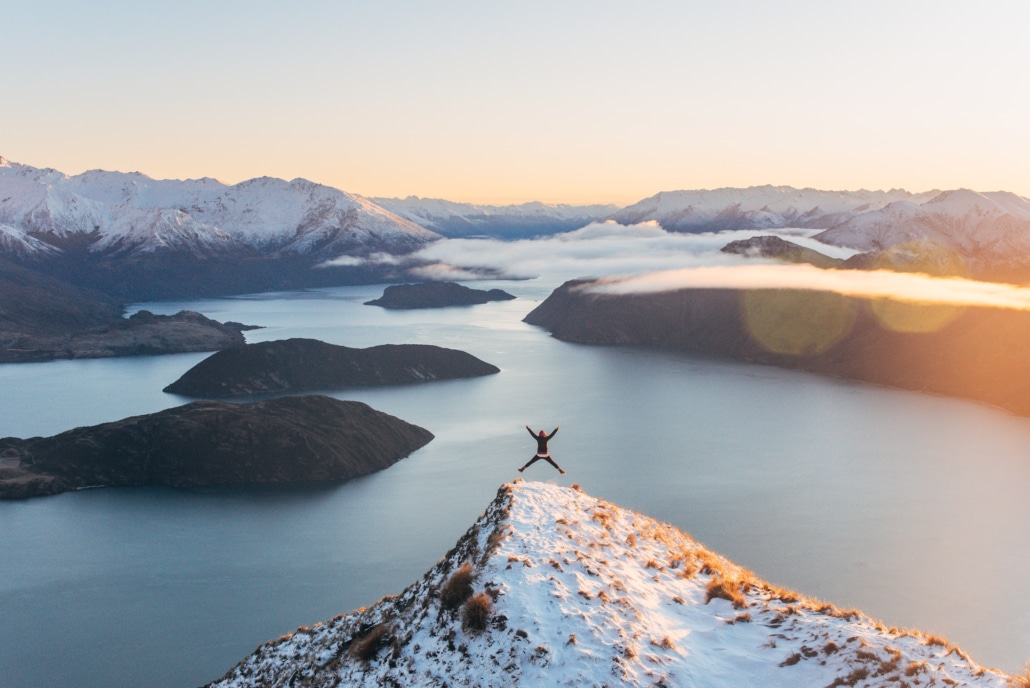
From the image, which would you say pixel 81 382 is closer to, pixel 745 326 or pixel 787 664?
pixel 745 326

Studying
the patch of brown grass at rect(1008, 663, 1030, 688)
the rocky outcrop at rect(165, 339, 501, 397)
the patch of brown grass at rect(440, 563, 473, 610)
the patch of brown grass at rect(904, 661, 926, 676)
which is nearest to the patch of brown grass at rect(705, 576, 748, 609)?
the patch of brown grass at rect(904, 661, 926, 676)

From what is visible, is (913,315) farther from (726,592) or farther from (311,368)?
(726,592)

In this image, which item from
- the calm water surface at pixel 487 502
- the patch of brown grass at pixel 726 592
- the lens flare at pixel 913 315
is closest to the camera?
the patch of brown grass at pixel 726 592

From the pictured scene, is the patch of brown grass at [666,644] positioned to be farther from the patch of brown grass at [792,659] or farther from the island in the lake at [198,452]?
the island in the lake at [198,452]

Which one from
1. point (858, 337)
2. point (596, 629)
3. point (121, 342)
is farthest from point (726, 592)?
point (121, 342)

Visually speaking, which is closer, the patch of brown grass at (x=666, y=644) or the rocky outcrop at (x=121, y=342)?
the patch of brown grass at (x=666, y=644)

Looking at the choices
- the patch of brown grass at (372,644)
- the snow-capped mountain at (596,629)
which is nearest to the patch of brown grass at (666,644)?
the snow-capped mountain at (596,629)
